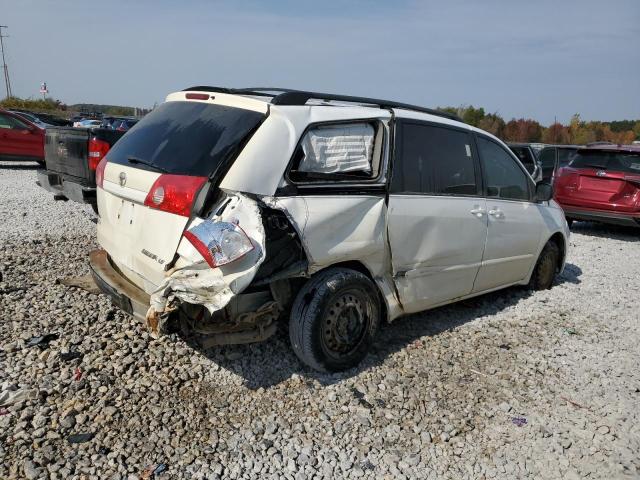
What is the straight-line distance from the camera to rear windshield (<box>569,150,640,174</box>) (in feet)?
31.9

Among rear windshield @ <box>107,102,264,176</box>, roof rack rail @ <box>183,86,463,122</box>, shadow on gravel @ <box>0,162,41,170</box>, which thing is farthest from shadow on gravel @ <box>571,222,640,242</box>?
shadow on gravel @ <box>0,162,41,170</box>

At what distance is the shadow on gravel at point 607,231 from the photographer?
1042cm

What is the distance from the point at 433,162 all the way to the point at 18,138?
14.8 metres

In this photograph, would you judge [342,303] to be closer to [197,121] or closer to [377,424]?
[377,424]

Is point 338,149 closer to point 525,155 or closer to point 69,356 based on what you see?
point 69,356

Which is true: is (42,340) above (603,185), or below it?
below

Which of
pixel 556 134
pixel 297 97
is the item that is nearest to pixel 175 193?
pixel 297 97

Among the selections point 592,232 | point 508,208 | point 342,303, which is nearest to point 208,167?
point 342,303

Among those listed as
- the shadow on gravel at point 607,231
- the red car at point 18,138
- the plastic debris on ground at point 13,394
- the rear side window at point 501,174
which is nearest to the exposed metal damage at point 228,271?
the plastic debris on ground at point 13,394

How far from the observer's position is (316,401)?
346 centimetres

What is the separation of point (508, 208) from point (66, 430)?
418 cm

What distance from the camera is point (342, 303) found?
12.3 feet

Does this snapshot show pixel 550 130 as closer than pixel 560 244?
No

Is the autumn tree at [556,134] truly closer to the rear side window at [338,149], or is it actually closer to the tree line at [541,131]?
the tree line at [541,131]
